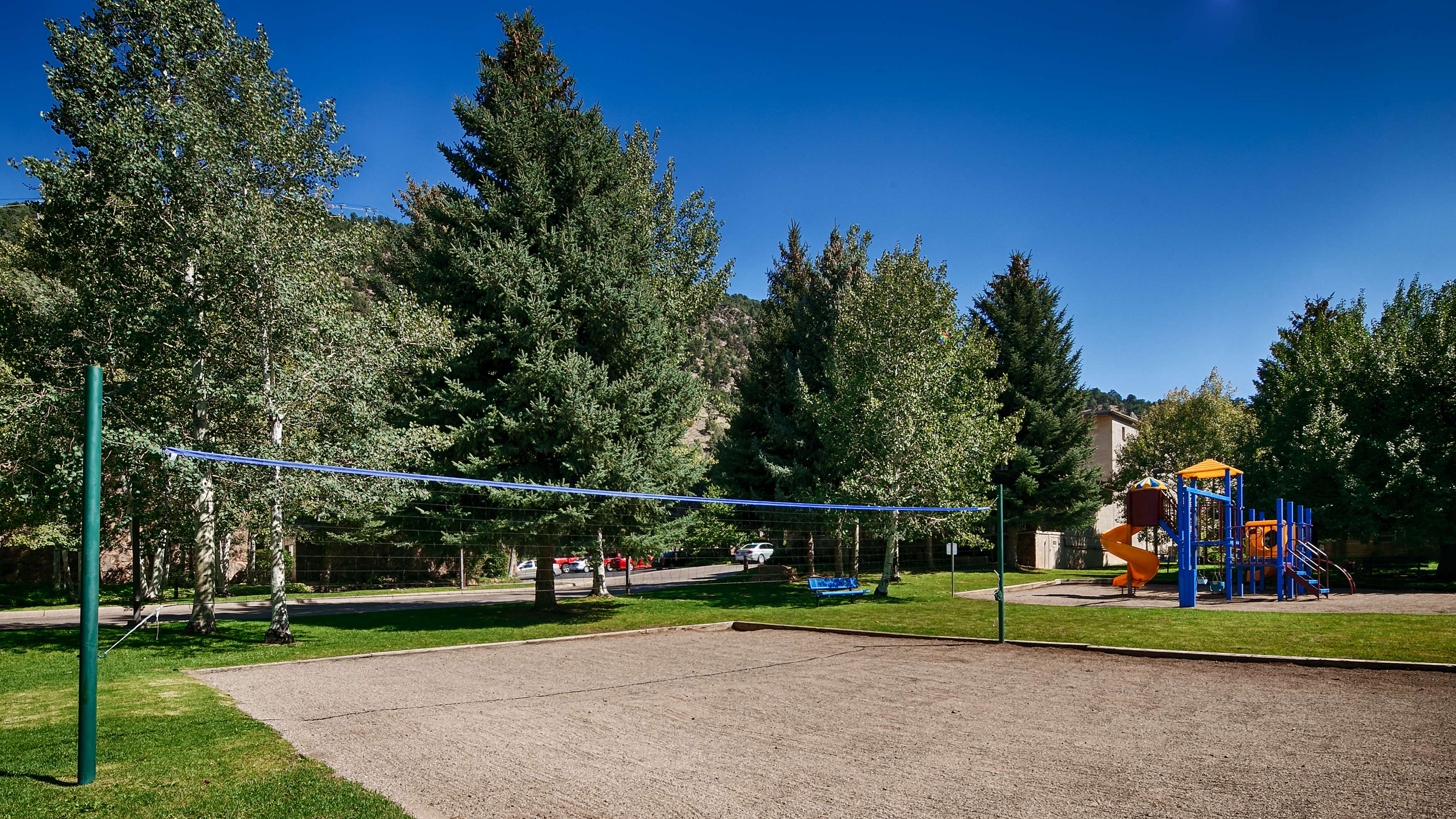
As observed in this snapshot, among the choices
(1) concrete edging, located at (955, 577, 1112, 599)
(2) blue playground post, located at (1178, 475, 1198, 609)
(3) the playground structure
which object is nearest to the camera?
(2) blue playground post, located at (1178, 475, 1198, 609)

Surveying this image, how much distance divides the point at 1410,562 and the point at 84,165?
4906 centimetres

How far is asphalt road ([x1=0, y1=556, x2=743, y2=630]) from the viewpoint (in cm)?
1902

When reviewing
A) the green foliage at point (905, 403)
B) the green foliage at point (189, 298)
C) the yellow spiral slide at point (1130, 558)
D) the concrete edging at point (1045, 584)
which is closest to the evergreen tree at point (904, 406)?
the green foliage at point (905, 403)

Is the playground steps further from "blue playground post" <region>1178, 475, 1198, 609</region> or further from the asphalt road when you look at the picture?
the asphalt road

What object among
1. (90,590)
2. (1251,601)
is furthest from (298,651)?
(1251,601)

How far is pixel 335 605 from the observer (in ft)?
75.3

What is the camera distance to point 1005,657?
1127 centimetres

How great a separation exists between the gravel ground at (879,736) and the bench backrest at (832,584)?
376 inches

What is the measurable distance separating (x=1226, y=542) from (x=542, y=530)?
16.9 meters

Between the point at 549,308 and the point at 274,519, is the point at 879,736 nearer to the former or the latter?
the point at 274,519

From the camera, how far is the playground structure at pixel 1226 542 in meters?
19.1

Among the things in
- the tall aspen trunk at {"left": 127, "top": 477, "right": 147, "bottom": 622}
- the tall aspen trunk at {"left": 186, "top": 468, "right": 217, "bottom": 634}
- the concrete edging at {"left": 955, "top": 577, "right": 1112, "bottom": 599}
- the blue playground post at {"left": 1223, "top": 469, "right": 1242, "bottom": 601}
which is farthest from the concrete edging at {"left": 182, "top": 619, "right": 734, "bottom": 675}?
the blue playground post at {"left": 1223, "top": 469, "right": 1242, "bottom": 601}

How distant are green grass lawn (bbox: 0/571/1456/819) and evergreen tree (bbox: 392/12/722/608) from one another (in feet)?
10.4

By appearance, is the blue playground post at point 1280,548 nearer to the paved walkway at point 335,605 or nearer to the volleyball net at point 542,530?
the volleyball net at point 542,530
